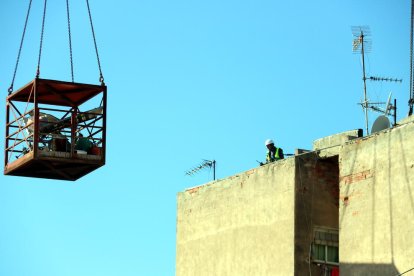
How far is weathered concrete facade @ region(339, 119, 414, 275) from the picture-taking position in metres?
32.0

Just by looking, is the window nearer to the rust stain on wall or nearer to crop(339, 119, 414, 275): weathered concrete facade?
crop(339, 119, 414, 275): weathered concrete facade

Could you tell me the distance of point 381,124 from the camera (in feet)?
113


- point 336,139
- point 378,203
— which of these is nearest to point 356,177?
point 378,203

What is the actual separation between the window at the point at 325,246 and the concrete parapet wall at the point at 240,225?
0.73 m

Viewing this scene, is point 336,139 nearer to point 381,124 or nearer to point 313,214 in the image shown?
point 381,124

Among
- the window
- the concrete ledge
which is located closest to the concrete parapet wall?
the window

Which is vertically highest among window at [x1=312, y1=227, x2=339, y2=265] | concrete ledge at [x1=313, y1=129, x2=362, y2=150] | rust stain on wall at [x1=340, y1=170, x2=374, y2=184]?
concrete ledge at [x1=313, y1=129, x2=362, y2=150]

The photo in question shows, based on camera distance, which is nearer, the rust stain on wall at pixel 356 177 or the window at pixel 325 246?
the rust stain on wall at pixel 356 177

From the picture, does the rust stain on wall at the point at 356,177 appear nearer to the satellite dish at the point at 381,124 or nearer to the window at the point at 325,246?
the satellite dish at the point at 381,124

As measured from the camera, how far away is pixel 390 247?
32.3 metres

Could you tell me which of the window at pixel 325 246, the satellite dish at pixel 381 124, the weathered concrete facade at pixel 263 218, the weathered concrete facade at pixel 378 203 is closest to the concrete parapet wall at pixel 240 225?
the weathered concrete facade at pixel 263 218

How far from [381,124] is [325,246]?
3777 millimetres

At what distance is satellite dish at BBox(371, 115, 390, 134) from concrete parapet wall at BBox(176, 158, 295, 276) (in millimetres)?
2518

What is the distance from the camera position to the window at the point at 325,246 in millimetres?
35688
